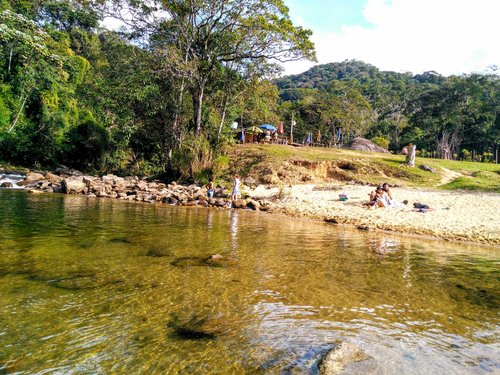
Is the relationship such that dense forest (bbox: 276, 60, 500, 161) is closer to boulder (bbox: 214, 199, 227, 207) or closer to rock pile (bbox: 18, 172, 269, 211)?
rock pile (bbox: 18, 172, 269, 211)

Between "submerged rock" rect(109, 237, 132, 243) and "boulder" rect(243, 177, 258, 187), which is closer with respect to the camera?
"submerged rock" rect(109, 237, 132, 243)

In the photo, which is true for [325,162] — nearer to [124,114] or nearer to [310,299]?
[124,114]

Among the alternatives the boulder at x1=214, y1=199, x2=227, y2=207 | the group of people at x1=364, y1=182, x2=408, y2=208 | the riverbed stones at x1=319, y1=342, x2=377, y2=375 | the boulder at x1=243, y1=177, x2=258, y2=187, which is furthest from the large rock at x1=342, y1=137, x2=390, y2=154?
the riverbed stones at x1=319, y1=342, x2=377, y2=375

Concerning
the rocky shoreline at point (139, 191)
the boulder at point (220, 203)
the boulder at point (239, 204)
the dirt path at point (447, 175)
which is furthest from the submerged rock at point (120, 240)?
the dirt path at point (447, 175)

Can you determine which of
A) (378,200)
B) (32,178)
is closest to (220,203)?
(378,200)

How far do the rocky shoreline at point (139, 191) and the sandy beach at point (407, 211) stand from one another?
2074 millimetres

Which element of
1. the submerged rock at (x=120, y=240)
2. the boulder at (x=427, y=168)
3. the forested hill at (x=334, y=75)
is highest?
the forested hill at (x=334, y=75)

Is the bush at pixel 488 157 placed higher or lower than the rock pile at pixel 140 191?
higher

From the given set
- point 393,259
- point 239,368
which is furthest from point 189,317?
point 393,259

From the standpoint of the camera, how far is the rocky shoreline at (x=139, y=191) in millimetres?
19094

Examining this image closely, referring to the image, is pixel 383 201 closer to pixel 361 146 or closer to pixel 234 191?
pixel 234 191

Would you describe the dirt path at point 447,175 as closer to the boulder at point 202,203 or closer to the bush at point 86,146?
the boulder at point 202,203

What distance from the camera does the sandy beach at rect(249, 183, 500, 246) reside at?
13556mm

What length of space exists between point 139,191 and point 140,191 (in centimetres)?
7
